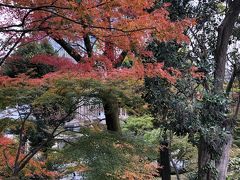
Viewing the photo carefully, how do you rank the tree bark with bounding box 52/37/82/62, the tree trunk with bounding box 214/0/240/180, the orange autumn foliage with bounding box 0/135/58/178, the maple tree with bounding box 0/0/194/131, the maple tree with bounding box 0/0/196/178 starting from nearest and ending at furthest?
the maple tree with bounding box 0/0/194/131, the maple tree with bounding box 0/0/196/178, the orange autumn foliage with bounding box 0/135/58/178, the tree bark with bounding box 52/37/82/62, the tree trunk with bounding box 214/0/240/180

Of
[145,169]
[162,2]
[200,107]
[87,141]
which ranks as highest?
[162,2]

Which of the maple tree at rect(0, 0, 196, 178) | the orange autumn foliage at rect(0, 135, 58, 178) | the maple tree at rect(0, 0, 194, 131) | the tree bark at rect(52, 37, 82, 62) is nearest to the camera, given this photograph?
the maple tree at rect(0, 0, 194, 131)

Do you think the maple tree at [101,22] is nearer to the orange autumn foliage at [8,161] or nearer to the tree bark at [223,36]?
the orange autumn foliage at [8,161]

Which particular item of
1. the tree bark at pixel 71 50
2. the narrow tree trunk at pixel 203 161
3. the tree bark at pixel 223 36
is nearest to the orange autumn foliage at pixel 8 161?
the tree bark at pixel 71 50

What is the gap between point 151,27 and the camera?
388 cm

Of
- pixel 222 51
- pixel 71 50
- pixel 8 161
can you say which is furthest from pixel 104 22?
pixel 222 51

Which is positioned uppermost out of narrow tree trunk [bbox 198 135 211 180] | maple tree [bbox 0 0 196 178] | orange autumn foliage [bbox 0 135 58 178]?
maple tree [bbox 0 0 196 178]

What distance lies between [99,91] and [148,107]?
191cm

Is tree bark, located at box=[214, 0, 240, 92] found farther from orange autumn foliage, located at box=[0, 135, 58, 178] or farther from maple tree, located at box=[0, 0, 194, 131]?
orange autumn foliage, located at box=[0, 135, 58, 178]

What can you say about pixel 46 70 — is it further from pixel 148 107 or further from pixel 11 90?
pixel 11 90

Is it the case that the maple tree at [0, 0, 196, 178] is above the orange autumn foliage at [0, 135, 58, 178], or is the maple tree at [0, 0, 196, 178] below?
above

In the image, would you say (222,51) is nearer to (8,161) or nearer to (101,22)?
(101,22)

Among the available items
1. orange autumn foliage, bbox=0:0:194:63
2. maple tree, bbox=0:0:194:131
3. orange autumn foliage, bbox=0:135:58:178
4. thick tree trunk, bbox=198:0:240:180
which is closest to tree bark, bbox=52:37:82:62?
maple tree, bbox=0:0:194:131

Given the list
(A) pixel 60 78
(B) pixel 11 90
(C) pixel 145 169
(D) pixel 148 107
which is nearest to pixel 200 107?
(D) pixel 148 107
